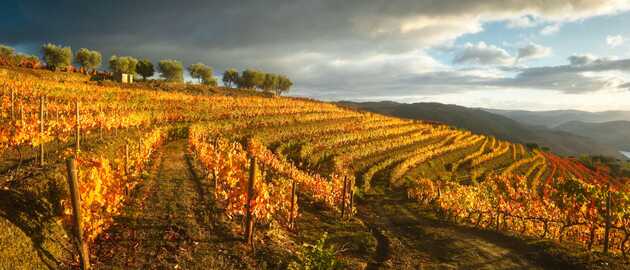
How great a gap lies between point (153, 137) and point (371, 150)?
3311cm

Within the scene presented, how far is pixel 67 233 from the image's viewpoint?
10.2 m

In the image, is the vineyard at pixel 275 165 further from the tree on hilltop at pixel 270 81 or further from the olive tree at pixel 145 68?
the tree on hilltop at pixel 270 81

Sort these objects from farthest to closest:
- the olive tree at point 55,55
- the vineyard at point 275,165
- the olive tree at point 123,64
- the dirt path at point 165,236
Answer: the olive tree at point 123,64
the olive tree at point 55,55
the vineyard at point 275,165
the dirt path at point 165,236

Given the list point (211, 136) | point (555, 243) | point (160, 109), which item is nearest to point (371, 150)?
point (211, 136)

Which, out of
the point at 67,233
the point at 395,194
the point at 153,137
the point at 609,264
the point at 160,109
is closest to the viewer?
the point at 67,233

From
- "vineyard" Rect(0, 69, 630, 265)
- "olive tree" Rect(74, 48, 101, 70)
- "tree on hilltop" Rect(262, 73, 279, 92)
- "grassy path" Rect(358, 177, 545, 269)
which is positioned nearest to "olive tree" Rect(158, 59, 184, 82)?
"olive tree" Rect(74, 48, 101, 70)

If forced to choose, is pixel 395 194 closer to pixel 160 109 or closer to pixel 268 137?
pixel 268 137

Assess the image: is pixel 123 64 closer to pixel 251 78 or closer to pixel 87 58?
pixel 87 58

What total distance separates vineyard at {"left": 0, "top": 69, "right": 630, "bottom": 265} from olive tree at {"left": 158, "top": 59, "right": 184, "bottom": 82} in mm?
46562

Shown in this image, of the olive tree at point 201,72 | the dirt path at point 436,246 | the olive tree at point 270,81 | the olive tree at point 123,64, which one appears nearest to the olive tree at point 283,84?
the olive tree at point 270,81

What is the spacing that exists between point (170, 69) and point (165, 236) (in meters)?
111

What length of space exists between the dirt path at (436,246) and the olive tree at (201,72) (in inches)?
4332

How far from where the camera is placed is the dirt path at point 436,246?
17016mm

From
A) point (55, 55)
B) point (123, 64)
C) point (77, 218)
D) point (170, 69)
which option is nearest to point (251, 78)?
point (170, 69)
